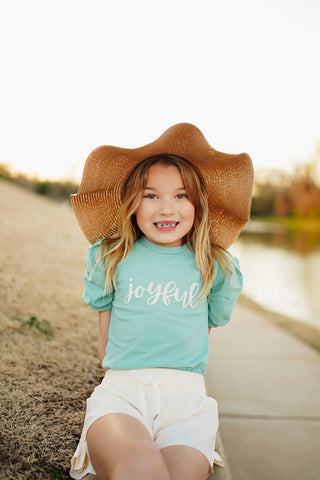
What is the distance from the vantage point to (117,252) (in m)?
2.14

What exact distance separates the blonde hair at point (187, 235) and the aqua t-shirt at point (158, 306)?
0.04 metres

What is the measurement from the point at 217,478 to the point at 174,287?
82cm

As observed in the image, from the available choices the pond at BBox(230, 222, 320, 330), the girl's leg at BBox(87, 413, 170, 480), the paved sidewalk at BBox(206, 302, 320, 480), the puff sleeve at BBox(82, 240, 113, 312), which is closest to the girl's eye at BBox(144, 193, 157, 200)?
the puff sleeve at BBox(82, 240, 113, 312)

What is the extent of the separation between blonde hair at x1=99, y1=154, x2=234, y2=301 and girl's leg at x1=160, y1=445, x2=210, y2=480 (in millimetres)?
684

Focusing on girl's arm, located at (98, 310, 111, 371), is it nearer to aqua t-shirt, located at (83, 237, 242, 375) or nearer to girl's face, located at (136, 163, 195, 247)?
aqua t-shirt, located at (83, 237, 242, 375)

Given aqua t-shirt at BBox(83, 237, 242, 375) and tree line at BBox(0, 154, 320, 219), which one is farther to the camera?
tree line at BBox(0, 154, 320, 219)

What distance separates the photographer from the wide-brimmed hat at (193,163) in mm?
2156

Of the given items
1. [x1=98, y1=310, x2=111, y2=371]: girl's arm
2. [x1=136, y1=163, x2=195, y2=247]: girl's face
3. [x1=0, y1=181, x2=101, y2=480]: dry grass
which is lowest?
[x1=0, y1=181, x2=101, y2=480]: dry grass

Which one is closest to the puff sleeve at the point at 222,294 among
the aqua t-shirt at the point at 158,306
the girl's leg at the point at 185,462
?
the aqua t-shirt at the point at 158,306

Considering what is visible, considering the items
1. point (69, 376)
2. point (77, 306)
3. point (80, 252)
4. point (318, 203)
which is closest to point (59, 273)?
point (77, 306)

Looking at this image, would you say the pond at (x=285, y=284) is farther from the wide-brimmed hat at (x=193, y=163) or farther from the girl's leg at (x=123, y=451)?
the girl's leg at (x=123, y=451)

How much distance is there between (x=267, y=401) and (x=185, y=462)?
1.64 m

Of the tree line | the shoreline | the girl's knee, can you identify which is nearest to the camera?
the girl's knee

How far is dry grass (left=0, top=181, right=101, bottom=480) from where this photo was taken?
1822mm
